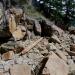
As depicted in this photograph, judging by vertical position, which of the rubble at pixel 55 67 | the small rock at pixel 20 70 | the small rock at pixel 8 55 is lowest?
the small rock at pixel 8 55

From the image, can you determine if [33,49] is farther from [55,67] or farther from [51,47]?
[55,67]

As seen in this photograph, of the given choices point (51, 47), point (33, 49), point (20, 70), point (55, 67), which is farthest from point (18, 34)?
point (55, 67)

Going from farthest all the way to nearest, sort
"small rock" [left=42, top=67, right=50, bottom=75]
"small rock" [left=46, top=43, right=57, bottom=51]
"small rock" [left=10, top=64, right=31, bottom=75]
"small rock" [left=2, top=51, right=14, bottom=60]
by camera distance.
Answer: "small rock" [left=46, top=43, right=57, bottom=51] → "small rock" [left=2, top=51, right=14, bottom=60] → "small rock" [left=10, top=64, right=31, bottom=75] → "small rock" [left=42, top=67, right=50, bottom=75]

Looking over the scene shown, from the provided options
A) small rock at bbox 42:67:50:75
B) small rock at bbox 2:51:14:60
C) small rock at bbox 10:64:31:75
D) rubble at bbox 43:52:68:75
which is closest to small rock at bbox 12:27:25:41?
small rock at bbox 2:51:14:60

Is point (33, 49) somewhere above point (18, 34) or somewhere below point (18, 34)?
below

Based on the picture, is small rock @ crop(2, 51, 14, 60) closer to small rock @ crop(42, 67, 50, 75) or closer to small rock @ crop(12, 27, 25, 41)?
small rock @ crop(12, 27, 25, 41)

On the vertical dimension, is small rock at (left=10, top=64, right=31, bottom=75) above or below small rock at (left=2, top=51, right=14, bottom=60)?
above

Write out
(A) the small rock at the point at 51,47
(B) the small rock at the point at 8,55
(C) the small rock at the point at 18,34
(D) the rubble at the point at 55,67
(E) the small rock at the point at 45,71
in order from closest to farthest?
(E) the small rock at the point at 45,71
(D) the rubble at the point at 55,67
(B) the small rock at the point at 8,55
(A) the small rock at the point at 51,47
(C) the small rock at the point at 18,34

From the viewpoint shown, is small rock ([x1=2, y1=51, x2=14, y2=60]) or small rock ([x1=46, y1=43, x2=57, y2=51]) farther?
small rock ([x1=46, y1=43, x2=57, y2=51])

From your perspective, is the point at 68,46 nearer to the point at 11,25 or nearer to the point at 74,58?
the point at 74,58

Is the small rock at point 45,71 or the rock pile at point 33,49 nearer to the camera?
the small rock at point 45,71

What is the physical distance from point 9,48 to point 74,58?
1855 mm

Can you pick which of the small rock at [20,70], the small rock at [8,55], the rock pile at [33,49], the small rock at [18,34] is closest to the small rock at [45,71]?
the rock pile at [33,49]

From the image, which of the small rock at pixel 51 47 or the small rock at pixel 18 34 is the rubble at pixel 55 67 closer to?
the small rock at pixel 51 47
